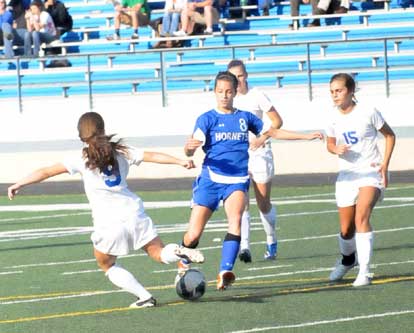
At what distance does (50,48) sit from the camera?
31.4 metres

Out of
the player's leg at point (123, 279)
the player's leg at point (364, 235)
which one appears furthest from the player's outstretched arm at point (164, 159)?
the player's leg at point (364, 235)

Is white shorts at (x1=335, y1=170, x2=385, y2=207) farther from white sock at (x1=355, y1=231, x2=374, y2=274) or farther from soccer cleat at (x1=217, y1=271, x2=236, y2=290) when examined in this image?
soccer cleat at (x1=217, y1=271, x2=236, y2=290)

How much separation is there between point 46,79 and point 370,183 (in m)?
17.9

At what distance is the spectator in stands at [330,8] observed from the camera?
29703 millimetres

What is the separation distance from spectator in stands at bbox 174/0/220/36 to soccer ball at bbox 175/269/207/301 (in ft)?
64.2

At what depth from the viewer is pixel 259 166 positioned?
13.8m

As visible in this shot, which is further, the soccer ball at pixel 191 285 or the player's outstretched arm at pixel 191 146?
the player's outstretched arm at pixel 191 146

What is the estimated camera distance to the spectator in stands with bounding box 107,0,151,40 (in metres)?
31.3

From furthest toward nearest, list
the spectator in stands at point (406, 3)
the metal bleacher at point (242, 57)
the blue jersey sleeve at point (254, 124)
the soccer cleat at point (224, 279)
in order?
the spectator in stands at point (406, 3) → the metal bleacher at point (242, 57) → the blue jersey sleeve at point (254, 124) → the soccer cleat at point (224, 279)

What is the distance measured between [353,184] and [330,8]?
18832 millimetres

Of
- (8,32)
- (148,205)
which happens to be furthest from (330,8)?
(148,205)

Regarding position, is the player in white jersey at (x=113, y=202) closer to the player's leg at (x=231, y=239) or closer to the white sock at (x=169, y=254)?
the white sock at (x=169, y=254)

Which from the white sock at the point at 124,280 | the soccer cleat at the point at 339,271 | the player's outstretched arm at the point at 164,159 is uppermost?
the player's outstretched arm at the point at 164,159

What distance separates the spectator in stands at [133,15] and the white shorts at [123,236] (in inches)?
833
